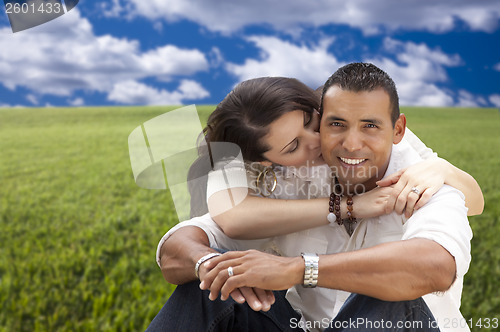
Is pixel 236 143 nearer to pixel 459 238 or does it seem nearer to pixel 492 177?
pixel 459 238

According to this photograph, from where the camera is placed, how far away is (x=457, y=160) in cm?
899

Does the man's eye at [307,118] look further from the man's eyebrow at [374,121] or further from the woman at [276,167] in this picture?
the man's eyebrow at [374,121]

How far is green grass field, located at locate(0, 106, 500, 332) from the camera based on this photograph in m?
3.59

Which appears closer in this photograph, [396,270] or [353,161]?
[396,270]

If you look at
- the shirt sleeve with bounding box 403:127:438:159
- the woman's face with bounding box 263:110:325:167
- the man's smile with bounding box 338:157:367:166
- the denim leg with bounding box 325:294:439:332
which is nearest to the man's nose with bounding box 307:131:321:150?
the woman's face with bounding box 263:110:325:167

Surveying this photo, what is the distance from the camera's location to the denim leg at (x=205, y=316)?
187cm

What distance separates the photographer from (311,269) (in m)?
1.57

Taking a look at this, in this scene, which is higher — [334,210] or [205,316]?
[334,210]

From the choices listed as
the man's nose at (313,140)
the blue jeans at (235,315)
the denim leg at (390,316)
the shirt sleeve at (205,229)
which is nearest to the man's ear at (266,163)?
the man's nose at (313,140)

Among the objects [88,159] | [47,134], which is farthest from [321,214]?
[47,134]

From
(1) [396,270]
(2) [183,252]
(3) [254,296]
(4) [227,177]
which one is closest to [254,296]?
(3) [254,296]

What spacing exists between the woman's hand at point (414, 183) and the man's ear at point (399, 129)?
148 mm

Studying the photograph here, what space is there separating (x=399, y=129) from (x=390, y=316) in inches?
29.6

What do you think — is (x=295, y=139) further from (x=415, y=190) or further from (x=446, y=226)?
(x=446, y=226)
